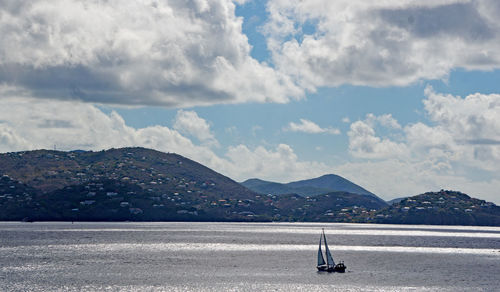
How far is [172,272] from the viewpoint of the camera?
156m

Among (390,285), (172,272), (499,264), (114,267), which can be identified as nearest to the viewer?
(390,285)

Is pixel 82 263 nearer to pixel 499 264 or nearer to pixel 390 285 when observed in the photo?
pixel 390 285

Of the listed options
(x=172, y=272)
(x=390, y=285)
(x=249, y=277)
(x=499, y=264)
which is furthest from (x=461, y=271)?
(x=172, y=272)

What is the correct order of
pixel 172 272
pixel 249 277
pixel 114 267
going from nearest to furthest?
pixel 249 277 < pixel 172 272 < pixel 114 267

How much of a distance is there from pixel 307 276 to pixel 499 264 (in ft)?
271

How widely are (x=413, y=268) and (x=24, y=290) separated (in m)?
114

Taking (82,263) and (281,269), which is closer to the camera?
(281,269)

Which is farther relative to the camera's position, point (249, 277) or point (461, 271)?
point (461, 271)

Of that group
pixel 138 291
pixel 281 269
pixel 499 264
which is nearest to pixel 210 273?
pixel 281 269

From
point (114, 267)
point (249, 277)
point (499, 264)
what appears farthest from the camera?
point (499, 264)

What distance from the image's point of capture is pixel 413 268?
175m

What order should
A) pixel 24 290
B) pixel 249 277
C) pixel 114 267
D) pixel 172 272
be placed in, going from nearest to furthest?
pixel 24 290, pixel 249 277, pixel 172 272, pixel 114 267

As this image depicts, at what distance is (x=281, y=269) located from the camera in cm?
16450

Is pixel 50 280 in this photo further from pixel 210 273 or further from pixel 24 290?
pixel 210 273
